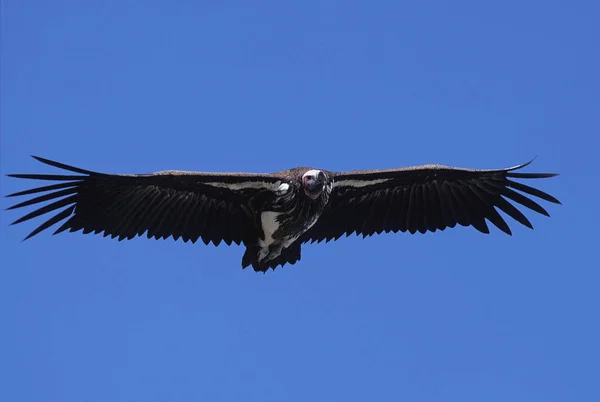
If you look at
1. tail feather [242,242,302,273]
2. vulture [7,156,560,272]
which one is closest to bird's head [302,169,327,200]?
vulture [7,156,560,272]

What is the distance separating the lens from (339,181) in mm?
22531

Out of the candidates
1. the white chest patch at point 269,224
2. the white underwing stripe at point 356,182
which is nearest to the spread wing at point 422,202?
the white underwing stripe at point 356,182

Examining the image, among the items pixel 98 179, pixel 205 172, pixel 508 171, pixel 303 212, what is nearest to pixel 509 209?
pixel 508 171

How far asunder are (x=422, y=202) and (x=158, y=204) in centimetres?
488

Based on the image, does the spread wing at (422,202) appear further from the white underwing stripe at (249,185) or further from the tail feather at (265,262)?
the white underwing stripe at (249,185)

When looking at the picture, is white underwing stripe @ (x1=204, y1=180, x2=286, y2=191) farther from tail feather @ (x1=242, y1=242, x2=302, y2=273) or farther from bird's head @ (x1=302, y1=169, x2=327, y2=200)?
tail feather @ (x1=242, y1=242, x2=302, y2=273)

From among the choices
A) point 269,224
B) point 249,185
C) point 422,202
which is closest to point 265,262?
point 269,224

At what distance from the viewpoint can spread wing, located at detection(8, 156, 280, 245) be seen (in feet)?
69.5

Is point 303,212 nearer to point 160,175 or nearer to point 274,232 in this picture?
point 274,232

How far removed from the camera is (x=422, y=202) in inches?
918

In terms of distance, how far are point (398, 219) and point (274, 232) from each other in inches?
108

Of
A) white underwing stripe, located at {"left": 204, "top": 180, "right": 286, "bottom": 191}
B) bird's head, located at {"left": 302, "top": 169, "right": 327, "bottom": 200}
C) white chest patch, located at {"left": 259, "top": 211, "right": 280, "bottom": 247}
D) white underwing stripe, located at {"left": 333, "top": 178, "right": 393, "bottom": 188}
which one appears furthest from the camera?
white underwing stripe, located at {"left": 333, "top": 178, "right": 393, "bottom": 188}

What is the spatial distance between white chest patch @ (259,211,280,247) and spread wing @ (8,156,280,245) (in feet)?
1.21

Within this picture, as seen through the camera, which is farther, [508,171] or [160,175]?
[508,171]
